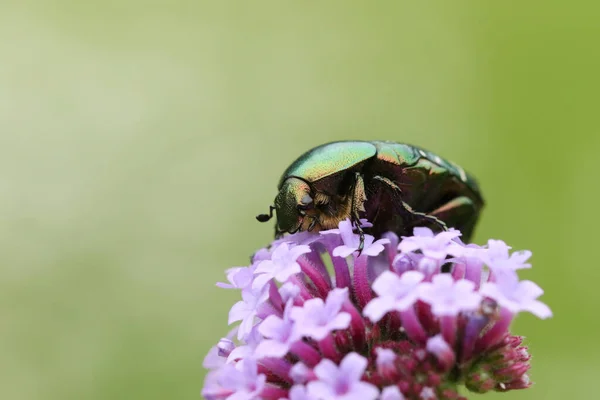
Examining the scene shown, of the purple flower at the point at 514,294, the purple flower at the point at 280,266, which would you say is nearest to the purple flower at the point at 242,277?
the purple flower at the point at 280,266

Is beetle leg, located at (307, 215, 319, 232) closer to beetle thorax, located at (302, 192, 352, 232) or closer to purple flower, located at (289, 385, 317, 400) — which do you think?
beetle thorax, located at (302, 192, 352, 232)


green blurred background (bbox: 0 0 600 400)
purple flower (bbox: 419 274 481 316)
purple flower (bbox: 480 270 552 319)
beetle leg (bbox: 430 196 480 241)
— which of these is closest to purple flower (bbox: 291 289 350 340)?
purple flower (bbox: 419 274 481 316)

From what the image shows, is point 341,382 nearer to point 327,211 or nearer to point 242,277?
point 242,277

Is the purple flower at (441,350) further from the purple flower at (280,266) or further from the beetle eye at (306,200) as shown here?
the beetle eye at (306,200)

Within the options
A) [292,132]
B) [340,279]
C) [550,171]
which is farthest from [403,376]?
[292,132]

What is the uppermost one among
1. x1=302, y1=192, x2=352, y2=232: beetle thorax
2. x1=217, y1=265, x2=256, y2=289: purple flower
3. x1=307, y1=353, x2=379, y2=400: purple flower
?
x1=302, y1=192, x2=352, y2=232: beetle thorax

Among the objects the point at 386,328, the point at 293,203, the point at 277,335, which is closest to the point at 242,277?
the point at 293,203

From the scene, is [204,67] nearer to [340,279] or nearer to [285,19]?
[285,19]
